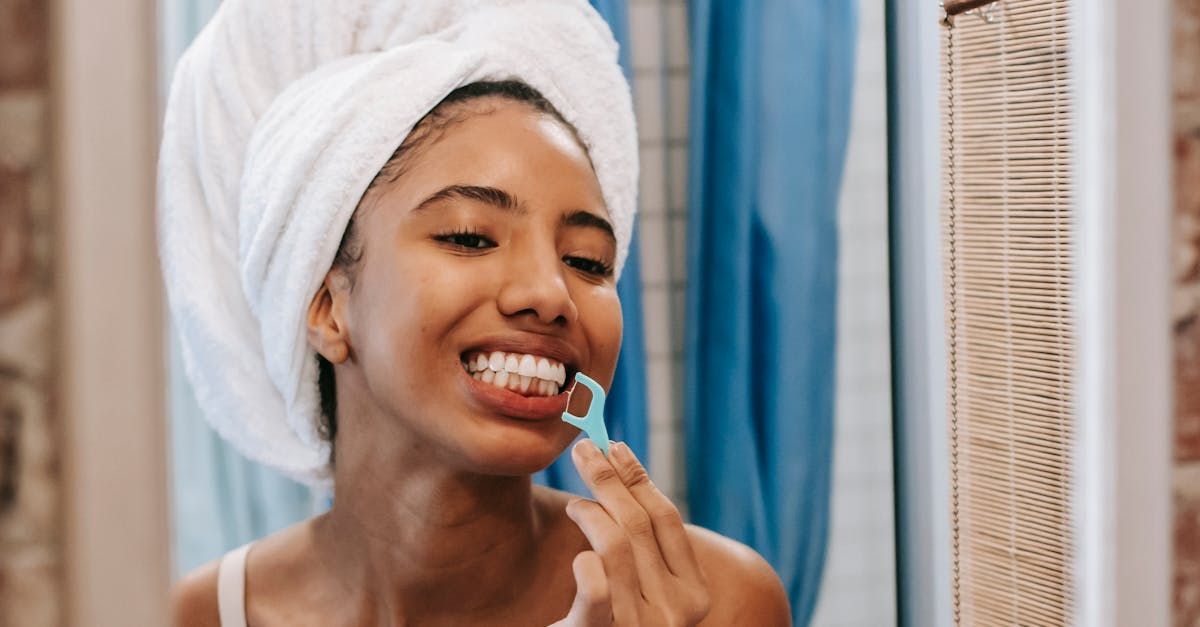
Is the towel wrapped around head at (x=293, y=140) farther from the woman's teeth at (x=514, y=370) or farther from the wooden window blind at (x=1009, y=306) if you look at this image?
the wooden window blind at (x=1009, y=306)

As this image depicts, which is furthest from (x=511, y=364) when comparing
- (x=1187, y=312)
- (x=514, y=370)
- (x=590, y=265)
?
(x=1187, y=312)

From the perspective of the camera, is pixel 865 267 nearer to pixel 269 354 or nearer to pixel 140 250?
pixel 269 354

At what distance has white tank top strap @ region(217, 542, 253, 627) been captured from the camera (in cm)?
89

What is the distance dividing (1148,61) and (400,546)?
0.65 metres

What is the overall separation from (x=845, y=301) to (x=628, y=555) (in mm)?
344

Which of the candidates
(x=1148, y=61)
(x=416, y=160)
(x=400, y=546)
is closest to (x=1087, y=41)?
(x=1148, y=61)

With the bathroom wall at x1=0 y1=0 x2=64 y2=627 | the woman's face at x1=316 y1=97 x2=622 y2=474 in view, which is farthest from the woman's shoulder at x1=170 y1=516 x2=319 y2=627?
the bathroom wall at x1=0 y1=0 x2=64 y2=627

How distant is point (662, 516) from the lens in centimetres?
74

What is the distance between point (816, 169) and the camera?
3.10ft

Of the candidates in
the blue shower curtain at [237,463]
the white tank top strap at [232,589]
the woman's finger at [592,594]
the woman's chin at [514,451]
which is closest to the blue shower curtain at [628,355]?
the blue shower curtain at [237,463]

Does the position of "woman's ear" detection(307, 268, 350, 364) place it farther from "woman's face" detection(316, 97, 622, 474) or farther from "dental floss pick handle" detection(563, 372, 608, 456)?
"dental floss pick handle" detection(563, 372, 608, 456)

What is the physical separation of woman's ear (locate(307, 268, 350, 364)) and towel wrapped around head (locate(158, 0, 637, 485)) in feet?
0.04

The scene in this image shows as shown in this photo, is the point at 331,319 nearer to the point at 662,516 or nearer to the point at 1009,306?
the point at 662,516

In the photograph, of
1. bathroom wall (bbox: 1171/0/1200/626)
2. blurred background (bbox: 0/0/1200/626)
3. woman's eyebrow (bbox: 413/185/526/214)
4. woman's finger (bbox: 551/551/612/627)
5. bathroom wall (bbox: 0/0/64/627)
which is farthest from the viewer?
blurred background (bbox: 0/0/1200/626)
